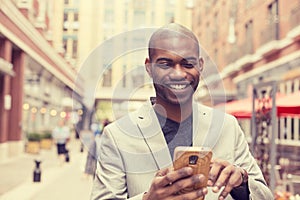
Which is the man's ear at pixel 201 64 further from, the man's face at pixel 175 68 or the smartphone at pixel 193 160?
the smartphone at pixel 193 160

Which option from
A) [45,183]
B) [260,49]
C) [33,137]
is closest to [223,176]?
[45,183]

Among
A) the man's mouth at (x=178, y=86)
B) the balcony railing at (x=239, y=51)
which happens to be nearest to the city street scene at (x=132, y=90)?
the man's mouth at (x=178, y=86)

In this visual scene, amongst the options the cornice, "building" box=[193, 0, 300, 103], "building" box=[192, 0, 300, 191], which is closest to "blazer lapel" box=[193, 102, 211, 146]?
"building" box=[192, 0, 300, 191]

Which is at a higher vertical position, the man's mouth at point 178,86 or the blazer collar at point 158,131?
the man's mouth at point 178,86

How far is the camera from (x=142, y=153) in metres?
1.68

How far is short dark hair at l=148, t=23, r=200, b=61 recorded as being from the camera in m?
1.62

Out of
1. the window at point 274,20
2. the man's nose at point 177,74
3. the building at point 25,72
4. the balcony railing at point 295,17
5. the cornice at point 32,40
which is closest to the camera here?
the man's nose at point 177,74

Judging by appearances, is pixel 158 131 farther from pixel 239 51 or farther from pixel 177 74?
pixel 239 51

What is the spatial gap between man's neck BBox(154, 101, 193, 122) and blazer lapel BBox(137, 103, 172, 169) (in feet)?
0.11

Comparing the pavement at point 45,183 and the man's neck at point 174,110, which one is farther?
the pavement at point 45,183

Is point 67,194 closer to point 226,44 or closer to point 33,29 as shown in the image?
point 33,29

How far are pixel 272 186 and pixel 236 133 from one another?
5.62m

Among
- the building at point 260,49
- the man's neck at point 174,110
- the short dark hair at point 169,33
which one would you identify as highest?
the building at point 260,49

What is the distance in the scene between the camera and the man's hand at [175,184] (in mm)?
1262
